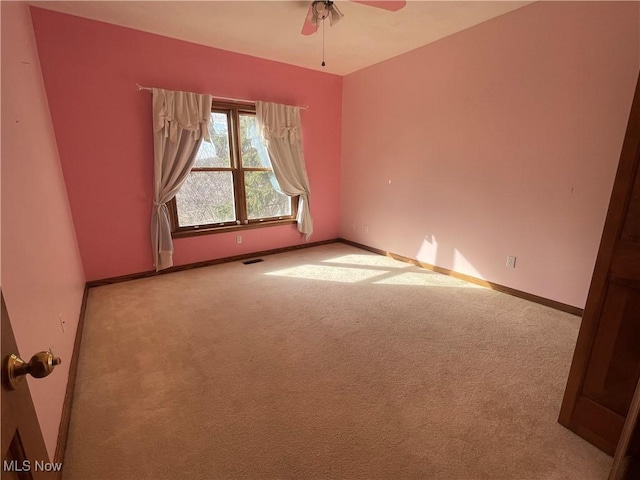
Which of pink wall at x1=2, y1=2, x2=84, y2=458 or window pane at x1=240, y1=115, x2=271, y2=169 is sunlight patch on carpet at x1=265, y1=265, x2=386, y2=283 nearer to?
window pane at x1=240, y1=115, x2=271, y2=169

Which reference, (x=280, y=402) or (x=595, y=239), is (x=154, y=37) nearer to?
(x=280, y=402)

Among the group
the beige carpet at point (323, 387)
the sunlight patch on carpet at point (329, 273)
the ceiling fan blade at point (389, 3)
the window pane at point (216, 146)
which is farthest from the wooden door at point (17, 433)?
the window pane at point (216, 146)

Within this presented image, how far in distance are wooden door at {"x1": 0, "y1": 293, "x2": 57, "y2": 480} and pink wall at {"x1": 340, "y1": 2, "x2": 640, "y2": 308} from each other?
11.4ft

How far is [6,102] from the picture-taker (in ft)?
5.29

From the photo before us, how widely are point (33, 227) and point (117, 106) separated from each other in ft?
6.65

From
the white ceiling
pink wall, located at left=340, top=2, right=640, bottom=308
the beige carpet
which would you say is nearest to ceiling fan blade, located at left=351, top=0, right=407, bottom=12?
the white ceiling

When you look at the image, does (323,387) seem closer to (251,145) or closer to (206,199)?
(206,199)

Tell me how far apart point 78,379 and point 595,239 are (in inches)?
156

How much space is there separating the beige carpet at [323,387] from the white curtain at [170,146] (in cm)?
74

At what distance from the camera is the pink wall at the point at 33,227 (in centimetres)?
131

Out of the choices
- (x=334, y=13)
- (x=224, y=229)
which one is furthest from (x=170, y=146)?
(x=334, y=13)

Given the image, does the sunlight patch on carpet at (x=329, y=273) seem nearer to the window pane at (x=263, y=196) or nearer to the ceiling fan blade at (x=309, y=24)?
the window pane at (x=263, y=196)

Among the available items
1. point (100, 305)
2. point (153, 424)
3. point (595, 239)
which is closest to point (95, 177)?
point (100, 305)

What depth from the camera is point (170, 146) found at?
3.47 metres
